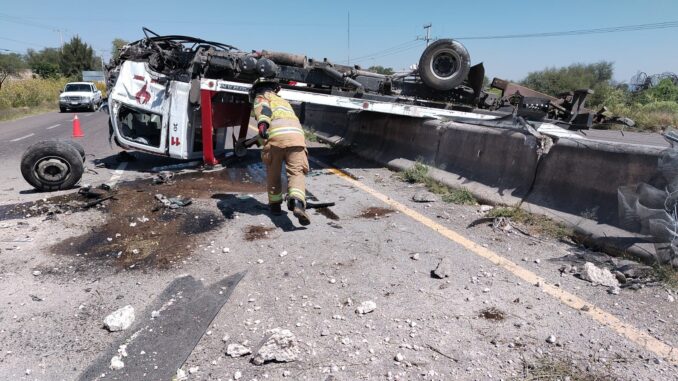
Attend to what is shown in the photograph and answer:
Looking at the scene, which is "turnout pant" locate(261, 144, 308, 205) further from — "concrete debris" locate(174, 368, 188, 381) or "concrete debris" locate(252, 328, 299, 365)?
"concrete debris" locate(174, 368, 188, 381)

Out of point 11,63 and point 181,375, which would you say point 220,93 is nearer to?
point 181,375

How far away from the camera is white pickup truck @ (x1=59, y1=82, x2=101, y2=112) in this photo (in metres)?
27.4

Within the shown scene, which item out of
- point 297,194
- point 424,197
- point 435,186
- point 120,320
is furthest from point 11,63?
point 120,320

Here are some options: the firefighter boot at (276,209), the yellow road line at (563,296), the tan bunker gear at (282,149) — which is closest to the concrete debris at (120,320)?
the tan bunker gear at (282,149)

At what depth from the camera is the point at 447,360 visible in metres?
2.53

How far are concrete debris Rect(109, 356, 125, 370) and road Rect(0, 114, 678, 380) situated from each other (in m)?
0.03

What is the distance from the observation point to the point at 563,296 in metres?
3.24

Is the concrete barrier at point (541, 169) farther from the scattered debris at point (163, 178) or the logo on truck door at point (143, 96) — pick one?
the logo on truck door at point (143, 96)

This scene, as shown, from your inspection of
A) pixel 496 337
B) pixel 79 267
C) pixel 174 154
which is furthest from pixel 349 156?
pixel 496 337

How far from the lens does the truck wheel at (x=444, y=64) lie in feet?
27.2

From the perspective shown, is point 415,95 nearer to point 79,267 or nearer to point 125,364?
point 79,267

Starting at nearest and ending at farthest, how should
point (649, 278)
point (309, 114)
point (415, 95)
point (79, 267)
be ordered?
point (649, 278) → point (79, 267) → point (415, 95) → point (309, 114)

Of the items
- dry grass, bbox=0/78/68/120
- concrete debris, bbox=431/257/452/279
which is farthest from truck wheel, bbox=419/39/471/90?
dry grass, bbox=0/78/68/120

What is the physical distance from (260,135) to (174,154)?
10.3ft
